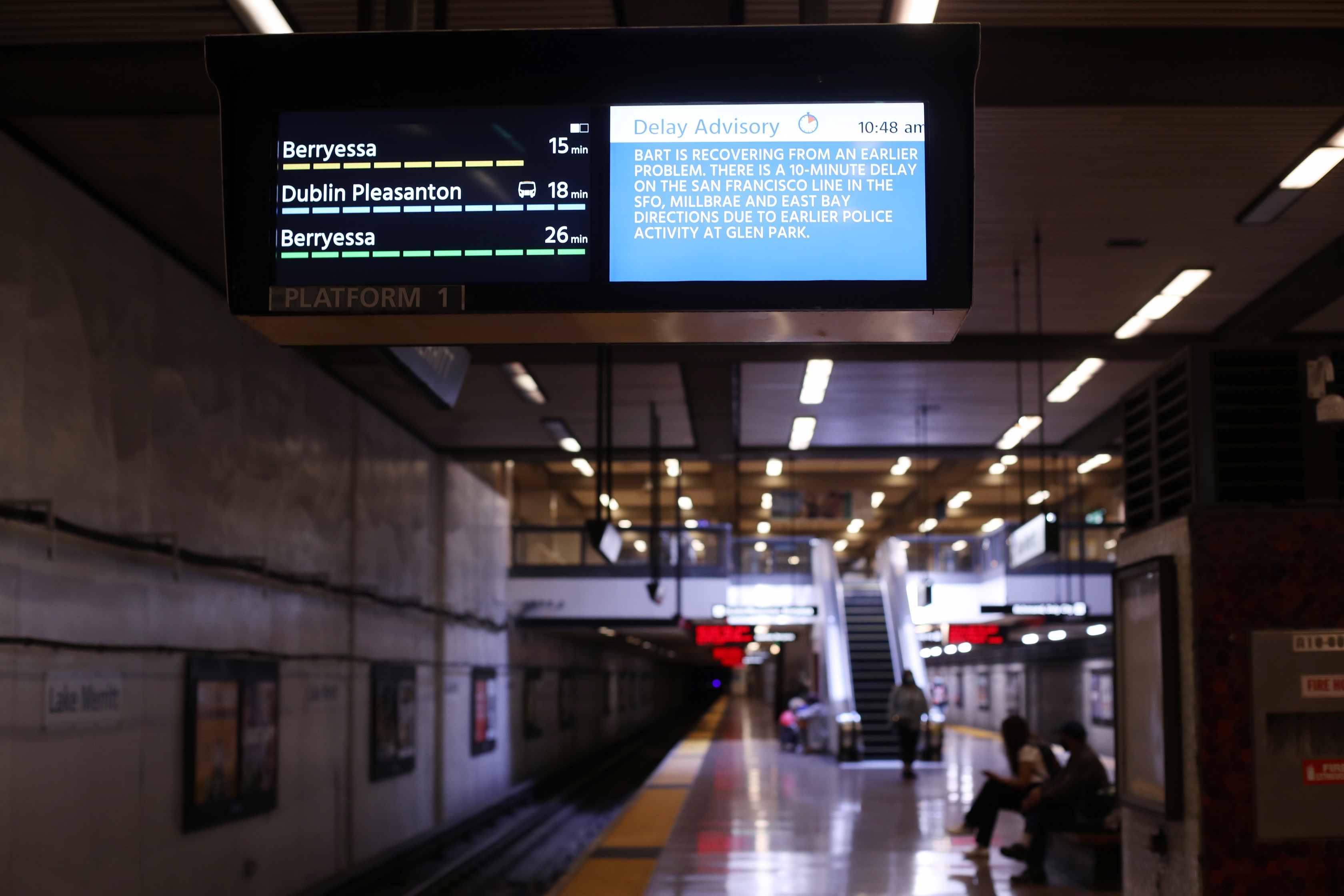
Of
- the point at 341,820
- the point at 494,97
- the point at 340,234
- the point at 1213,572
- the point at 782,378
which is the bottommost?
the point at 341,820

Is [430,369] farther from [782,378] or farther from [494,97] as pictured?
[782,378]

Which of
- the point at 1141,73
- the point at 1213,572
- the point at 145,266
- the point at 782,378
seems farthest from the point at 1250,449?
the point at 782,378

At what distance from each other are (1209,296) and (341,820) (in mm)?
9156

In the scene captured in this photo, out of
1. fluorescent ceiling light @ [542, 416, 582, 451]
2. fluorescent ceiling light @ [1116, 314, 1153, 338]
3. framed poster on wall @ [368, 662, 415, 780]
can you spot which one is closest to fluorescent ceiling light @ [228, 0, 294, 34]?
fluorescent ceiling light @ [1116, 314, 1153, 338]

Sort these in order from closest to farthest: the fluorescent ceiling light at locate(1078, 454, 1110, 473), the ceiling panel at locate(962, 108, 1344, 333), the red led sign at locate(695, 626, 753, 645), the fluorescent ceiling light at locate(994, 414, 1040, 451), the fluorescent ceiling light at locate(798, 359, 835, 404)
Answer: the ceiling panel at locate(962, 108, 1344, 333) → the fluorescent ceiling light at locate(798, 359, 835, 404) → the fluorescent ceiling light at locate(994, 414, 1040, 451) → the fluorescent ceiling light at locate(1078, 454, 1110, 473) → the red led sign at locate(695, 626, 753, 645)

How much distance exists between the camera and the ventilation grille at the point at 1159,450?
5.58 m

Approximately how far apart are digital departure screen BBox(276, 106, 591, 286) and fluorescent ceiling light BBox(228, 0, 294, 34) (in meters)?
2.30

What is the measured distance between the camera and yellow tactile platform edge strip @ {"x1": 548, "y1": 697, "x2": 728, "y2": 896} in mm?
8961

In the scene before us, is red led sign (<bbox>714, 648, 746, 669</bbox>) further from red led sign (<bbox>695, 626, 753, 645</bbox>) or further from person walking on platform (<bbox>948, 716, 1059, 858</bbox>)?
person walking on platform (<bbox>948, 716, 1059, 858</bbox>)

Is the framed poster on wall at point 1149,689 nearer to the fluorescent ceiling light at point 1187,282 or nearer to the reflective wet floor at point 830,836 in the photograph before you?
the reflective wet floor at point 830,836

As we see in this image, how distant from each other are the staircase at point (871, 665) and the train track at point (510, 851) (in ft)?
15.7

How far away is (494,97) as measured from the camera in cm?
346

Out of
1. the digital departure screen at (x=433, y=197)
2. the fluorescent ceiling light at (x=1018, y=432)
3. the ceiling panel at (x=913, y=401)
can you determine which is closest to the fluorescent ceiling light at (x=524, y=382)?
the ceiling panel at (x=913, y=401)

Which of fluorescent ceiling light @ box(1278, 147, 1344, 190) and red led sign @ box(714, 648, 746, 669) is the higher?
fluorescent ceiling light @ box(1278, 147, 1344, 190)
